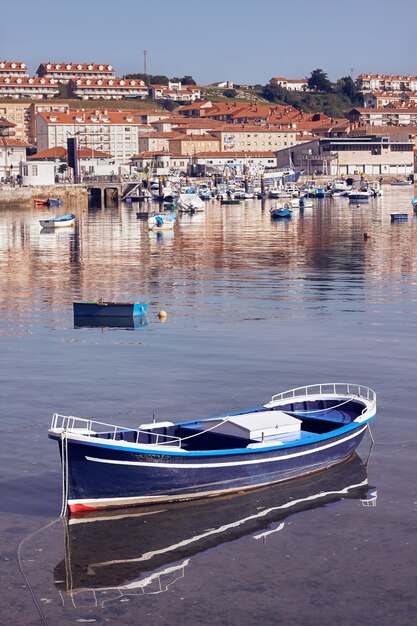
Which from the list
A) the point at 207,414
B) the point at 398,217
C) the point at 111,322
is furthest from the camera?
the point at 398,217

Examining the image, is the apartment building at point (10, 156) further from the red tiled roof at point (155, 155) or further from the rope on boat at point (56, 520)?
the rope on boat at point (56, 520)

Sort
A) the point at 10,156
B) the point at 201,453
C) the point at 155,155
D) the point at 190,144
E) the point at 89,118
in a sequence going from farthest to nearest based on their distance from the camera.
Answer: the point at 190,144
the point at 155,155
the point at 89,118
the point at 10,156
the point at 201,453

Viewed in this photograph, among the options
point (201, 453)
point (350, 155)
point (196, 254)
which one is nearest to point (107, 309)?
point (201, 453)

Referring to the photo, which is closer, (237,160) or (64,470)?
(64,470)

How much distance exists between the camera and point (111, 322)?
1257 inches

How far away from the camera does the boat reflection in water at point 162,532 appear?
1323 cm

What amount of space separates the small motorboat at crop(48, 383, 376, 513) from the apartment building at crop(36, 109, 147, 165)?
14418 centimetres

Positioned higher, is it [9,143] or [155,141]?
[155,141]

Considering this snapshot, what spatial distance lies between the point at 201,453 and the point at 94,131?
15438 centimetres

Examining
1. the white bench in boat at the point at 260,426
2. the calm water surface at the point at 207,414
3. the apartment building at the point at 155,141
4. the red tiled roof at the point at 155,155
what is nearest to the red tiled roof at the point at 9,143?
the red tiled roof at the point at 155,155

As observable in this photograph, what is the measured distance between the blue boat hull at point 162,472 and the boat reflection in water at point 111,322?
15647 mm

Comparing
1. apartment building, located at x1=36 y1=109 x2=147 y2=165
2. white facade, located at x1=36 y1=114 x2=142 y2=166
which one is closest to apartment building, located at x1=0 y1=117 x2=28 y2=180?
white facade, located at x1=36 y1=114 x2=142 y2=166

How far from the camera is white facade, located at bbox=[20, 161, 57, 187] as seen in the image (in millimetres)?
118188

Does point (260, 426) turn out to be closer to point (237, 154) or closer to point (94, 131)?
point (94, 131)
